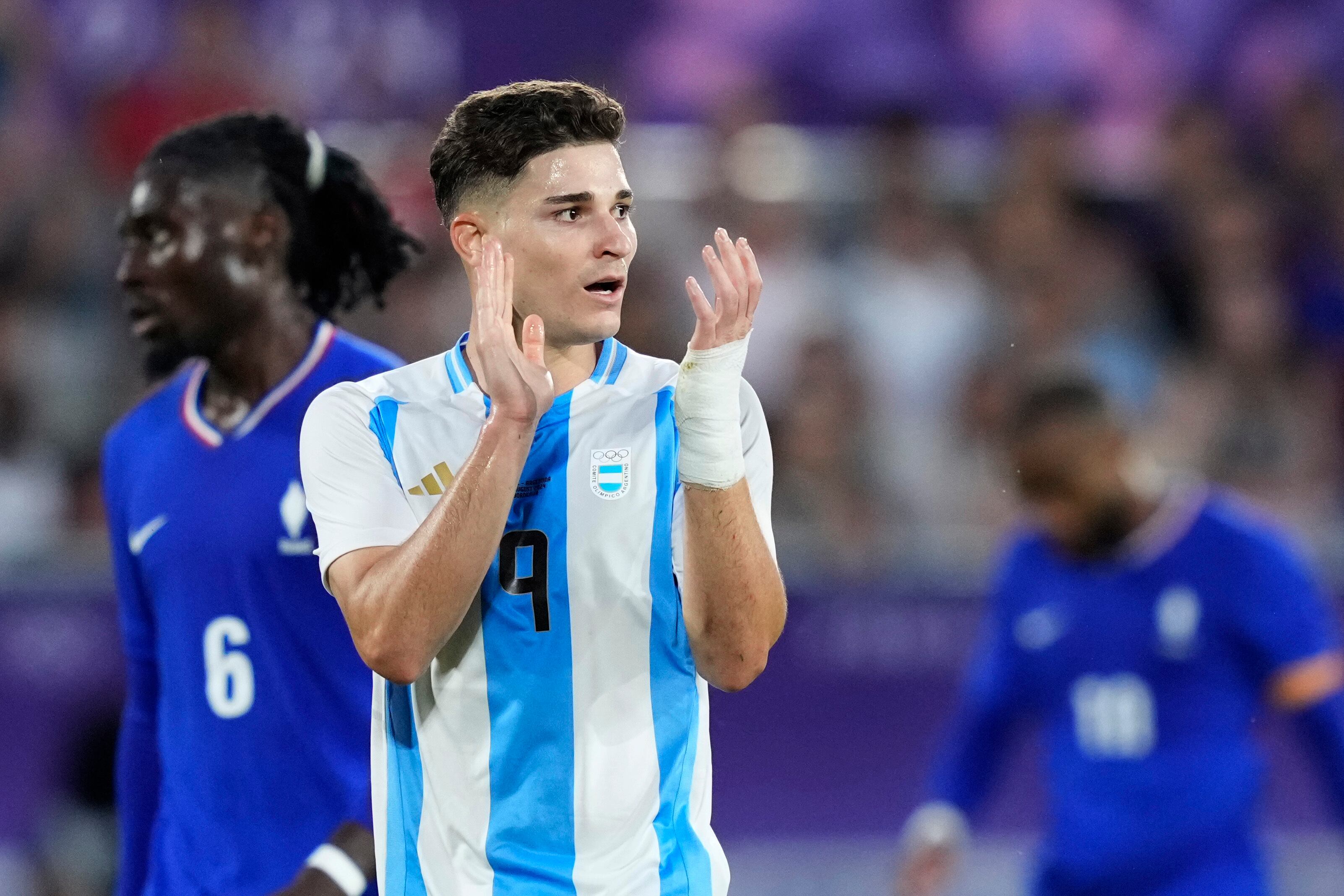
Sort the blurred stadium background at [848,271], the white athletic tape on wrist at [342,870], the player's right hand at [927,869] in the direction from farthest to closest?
the blurred stadium background at [848,271] → the player's right hand at [927,869] → the white athletic tape on wrist at [342,870]

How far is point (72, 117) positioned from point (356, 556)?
6658 millimetres

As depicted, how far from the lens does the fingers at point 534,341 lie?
9.23 feet

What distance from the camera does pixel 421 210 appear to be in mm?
8586

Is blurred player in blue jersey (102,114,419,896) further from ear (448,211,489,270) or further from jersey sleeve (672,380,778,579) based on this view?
jersey sleeve (672,380,778,579)

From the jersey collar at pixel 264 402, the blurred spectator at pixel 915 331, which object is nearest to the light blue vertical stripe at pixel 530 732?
the jersey collar at pixel 264 402

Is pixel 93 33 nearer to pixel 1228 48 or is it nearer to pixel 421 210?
pixel 421 210

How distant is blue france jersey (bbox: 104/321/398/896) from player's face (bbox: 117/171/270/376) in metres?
0.24

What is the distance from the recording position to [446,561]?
108 inches

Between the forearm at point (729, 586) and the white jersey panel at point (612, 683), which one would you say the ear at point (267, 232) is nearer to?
the white jersey panel at point (612, 683)

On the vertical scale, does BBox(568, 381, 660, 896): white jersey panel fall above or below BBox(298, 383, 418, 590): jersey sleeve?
below

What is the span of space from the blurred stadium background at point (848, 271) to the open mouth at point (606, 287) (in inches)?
177

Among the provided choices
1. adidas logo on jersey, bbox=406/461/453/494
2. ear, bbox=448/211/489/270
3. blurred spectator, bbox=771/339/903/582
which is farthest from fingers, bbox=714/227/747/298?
blurred spectator, bbox=771/339/903/582

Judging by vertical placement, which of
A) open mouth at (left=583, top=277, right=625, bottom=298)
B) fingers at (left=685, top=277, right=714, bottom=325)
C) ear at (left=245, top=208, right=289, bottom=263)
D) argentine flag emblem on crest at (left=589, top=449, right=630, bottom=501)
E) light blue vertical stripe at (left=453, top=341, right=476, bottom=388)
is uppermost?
fingers at (left=685, top=277, right=714, bottom=325)

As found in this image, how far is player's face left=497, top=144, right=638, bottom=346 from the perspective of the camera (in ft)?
9.73
